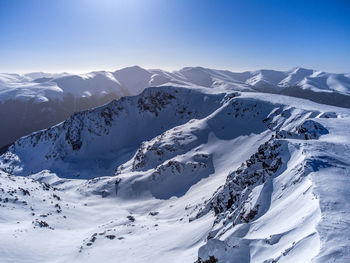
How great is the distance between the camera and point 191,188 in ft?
179

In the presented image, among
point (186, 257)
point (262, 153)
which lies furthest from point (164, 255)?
point (262, 153)

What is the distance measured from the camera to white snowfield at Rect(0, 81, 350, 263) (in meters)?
13.9

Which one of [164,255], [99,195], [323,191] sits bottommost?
[99,195]

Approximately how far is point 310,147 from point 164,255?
16.8 m

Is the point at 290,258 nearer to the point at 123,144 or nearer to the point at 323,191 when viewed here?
the point at 323,191

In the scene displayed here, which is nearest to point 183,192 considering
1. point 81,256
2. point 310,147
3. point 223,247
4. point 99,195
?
point 99,195

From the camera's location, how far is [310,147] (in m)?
21.7

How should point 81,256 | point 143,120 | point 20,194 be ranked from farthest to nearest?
point 143,120
point 20,194
point 81,256

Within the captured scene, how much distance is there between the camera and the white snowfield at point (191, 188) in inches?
548

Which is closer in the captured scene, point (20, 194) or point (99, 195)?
point (20, 194)

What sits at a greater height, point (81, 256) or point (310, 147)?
point (310, 147)

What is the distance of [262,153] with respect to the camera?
1060 inches

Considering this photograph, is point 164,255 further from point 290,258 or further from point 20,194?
point 20,194

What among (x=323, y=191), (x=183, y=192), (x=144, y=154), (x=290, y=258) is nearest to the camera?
(x=290, y=258)
